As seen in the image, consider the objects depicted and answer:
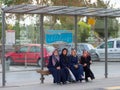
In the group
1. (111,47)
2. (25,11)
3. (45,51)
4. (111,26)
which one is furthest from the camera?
(111,47)

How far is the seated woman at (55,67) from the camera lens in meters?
15.3

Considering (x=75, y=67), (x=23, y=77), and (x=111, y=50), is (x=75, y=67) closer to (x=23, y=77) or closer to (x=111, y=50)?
(x=23, y=77)

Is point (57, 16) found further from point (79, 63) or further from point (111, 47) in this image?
point (111, 47)

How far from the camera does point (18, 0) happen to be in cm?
3331

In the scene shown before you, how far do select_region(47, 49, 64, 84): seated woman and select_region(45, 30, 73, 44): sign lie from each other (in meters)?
0.87

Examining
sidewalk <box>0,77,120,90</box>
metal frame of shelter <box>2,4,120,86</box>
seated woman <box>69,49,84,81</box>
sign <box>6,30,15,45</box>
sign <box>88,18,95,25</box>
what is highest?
metal frame of shelter <box>2,4,120,86</box>

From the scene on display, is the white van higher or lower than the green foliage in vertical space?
lower

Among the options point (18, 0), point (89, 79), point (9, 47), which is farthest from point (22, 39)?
point (18, 0)

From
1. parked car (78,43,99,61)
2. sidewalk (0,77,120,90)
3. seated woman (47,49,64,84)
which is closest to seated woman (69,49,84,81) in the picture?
sidewalk (0,77,120,90)

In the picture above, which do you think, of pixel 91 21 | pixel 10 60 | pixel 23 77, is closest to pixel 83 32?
pixel 91 21

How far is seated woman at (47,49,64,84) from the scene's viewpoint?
603 inches

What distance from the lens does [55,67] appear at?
15.4 m

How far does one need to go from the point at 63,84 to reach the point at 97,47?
5.46 meters

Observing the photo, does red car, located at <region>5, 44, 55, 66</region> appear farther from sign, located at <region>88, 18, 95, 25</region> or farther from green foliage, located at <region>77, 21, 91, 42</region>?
sign, located at <region>88, 18, 95, 25</region>
